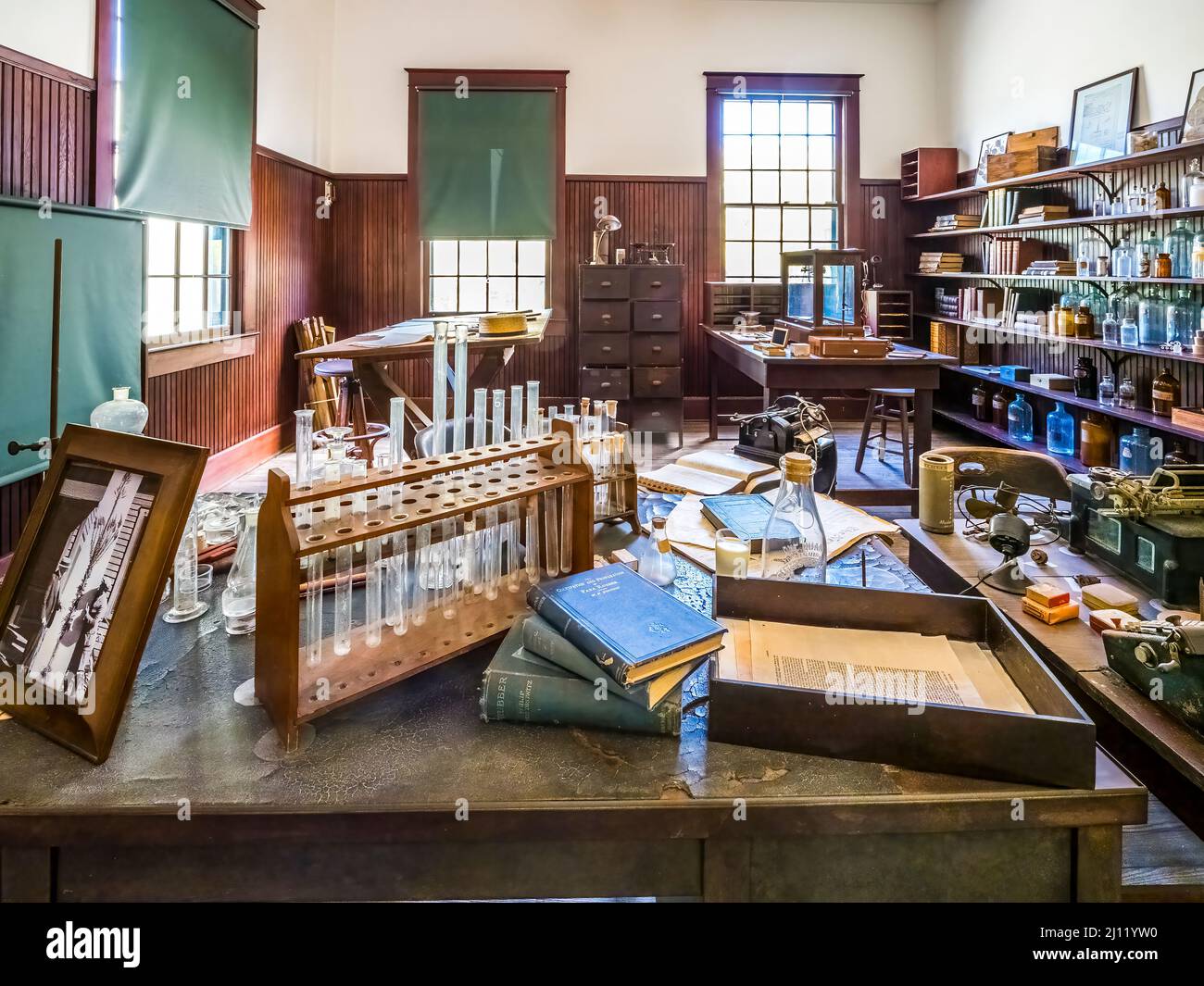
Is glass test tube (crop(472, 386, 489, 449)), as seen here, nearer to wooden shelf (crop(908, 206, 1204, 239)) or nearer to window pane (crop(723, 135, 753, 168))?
wooden shelf (crop(908, 206, 1204, 239))

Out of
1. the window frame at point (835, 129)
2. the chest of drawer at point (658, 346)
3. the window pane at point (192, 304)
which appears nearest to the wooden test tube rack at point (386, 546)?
the window pane at point (192, 304)

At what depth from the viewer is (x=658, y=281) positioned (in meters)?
6.75

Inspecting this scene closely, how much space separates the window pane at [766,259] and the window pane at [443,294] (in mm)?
3028

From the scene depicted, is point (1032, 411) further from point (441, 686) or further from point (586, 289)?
point (441, 686)

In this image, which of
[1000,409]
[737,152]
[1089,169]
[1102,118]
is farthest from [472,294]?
[1102,118]

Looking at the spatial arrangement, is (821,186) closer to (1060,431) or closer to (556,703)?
(1060,431)

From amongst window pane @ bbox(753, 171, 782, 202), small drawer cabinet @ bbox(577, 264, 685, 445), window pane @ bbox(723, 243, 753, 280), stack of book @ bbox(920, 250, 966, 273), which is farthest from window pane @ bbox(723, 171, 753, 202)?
stack of book @ bbox(920, 250, 966, 273)

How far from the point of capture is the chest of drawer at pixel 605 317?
677cm

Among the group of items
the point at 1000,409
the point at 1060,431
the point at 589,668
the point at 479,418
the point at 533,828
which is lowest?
the point at 533,828

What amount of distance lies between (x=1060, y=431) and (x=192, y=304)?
242 inches

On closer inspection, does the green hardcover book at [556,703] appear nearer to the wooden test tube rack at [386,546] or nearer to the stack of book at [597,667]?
the stack of book at [597,667]

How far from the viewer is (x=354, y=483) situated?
0.98 m

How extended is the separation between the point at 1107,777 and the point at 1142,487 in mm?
881
